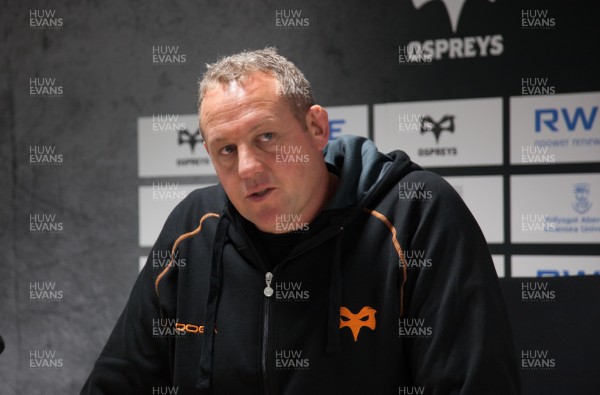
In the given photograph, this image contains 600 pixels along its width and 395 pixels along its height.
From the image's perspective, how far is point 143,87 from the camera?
2.68 metres

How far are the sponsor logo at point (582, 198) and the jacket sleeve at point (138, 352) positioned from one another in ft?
5.09

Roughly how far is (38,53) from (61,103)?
275 millimetres

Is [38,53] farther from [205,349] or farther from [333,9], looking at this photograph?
[205,349]

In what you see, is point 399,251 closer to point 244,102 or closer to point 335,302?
point 335,302

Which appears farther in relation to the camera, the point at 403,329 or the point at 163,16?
the point at 163,16

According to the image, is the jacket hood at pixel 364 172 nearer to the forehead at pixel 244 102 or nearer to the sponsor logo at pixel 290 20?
the forehead at pixel 244 102

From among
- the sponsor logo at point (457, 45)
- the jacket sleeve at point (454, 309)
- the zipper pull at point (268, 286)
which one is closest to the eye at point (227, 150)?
the zipper pull at point (268, 286)

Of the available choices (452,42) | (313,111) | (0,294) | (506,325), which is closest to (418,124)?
(452,42)

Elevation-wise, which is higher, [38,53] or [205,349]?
[38,53]

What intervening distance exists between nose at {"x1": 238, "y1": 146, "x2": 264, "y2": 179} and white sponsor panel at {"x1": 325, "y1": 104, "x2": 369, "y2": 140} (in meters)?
1.35

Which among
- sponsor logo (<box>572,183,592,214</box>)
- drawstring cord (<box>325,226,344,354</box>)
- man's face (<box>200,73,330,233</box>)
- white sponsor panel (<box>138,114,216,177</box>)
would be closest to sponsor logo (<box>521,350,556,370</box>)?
drawstring cord (<box>325,226,344,354</box>)

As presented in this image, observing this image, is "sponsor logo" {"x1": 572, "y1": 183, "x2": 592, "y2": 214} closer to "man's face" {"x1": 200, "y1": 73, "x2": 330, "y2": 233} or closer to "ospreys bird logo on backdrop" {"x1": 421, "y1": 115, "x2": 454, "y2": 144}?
"ospreys bird logo on backdrop" {"x1": 421, "y1": 115, "x2": 454, "y2": 144}

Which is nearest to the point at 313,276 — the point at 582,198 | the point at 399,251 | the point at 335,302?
the point at 335,302

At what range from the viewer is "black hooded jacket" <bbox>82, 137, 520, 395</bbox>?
1.00m
